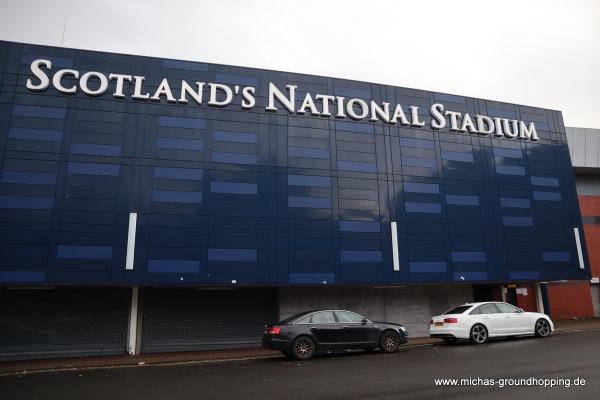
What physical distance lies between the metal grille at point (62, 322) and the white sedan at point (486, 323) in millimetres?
13032

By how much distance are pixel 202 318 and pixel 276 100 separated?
35.8 feet

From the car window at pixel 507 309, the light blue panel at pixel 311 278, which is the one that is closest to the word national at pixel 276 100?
the light blue panel at pixel 311 278

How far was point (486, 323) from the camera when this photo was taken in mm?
16109

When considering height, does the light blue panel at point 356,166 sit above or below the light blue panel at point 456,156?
below

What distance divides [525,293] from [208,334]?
18728mm

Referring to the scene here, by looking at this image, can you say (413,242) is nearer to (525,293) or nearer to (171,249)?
(525,293)

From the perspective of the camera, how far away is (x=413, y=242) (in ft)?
74.0

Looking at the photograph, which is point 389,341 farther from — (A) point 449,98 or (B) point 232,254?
(A) point 449,98

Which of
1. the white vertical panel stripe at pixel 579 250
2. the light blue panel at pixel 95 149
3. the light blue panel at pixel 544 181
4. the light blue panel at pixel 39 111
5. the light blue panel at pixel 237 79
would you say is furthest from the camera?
the light blue panel at pixel 544 181

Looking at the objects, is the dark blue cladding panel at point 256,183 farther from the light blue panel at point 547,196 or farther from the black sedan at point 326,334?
the black sedan at point 326,334

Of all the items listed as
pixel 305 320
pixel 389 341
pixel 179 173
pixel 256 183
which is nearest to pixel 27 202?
pixel 179 173

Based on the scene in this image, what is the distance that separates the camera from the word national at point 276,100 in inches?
787

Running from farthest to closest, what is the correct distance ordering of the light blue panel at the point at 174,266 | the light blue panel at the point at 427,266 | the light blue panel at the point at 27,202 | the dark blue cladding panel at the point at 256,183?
the light blue panel at the point at 427,266
the light blue panel at the point at 174,266
the dark blue cladding panel at the point at 256,183
the light blue panel at the point at 27,202

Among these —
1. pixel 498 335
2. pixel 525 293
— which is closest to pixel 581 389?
pixel 498 335
